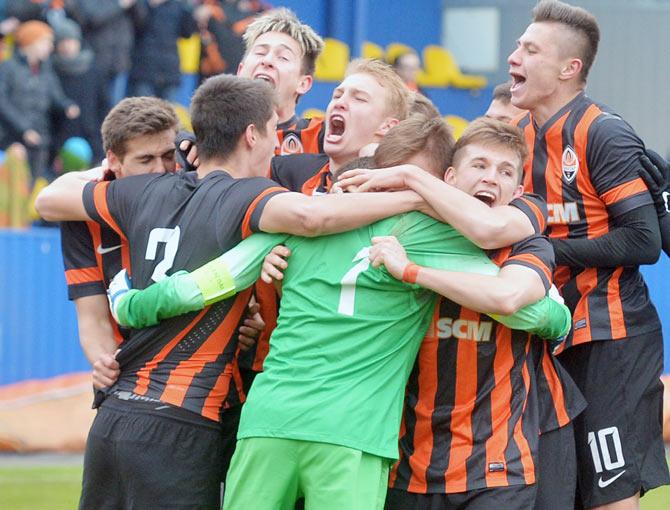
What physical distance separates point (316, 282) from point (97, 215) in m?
0.89

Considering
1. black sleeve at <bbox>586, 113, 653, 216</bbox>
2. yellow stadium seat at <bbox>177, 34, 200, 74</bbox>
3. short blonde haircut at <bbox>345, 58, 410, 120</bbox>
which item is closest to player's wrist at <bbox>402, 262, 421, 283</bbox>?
short blonde haircut at <bbox>345, 58, 410, 120</bbox>

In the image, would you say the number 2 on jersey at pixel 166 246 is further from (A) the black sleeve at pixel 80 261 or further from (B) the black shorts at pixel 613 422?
(B) the black shorts at pixel 613 422

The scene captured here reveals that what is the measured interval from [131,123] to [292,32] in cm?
138

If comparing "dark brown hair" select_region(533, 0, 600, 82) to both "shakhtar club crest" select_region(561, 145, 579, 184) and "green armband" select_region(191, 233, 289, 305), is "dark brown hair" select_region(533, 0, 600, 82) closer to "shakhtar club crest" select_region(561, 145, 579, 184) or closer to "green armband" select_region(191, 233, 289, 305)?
"shakhtar club crest" select_region(561, 145, 579, 184)

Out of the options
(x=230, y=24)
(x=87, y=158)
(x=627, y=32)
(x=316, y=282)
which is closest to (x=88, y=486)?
(x=316, y=282)

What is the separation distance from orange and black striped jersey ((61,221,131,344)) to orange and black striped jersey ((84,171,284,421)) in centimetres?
30

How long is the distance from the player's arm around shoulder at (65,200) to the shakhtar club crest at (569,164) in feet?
6.09

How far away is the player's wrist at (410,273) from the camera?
3861 mm

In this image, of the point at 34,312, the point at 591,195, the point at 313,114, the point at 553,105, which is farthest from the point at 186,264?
the point at 34,312

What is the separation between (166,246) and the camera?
13.7 feet

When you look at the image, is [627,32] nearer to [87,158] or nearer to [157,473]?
[87,158]

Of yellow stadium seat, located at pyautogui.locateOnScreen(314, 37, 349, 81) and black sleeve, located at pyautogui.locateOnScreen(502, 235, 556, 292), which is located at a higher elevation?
black sleeve, located at pyautogui.locateOnScreen(502, 235, 556, 292)

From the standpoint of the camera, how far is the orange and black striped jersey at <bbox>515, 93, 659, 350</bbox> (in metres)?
4.89

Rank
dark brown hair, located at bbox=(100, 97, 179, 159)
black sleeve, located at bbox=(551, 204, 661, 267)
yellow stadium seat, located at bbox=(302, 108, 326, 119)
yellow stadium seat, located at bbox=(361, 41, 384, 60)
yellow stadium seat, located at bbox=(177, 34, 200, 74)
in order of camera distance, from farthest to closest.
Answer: yellow stadium seat, located at bbox=(361, 41, 384, 60), yellow stadium seat, located at bbox=(177, 34, 200, 74), yellow stadium seat, located at bbox=(302, 108, 326, 119), black sleeve, located at bbox=(551, 204, 661, 267), dark brown hair, located at bbox=(100, 97, 179, 159)
